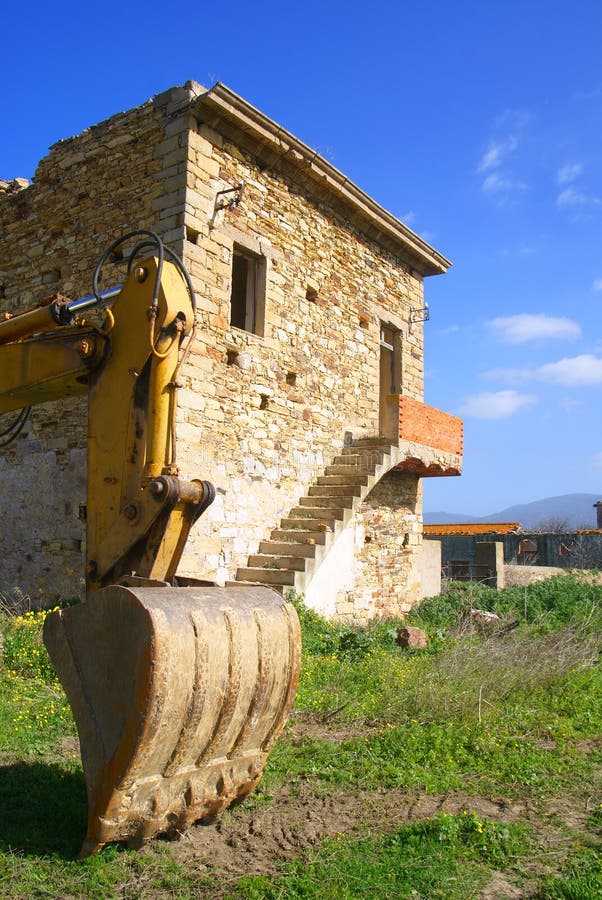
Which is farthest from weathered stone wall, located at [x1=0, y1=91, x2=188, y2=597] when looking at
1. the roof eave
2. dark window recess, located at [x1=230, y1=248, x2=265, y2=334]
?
dark window recess, located at [x1=230, y1=248, x2=265, y2=334]

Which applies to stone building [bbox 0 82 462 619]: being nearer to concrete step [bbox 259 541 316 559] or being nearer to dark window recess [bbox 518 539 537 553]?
concrete step [bbox 259 541 316 559]

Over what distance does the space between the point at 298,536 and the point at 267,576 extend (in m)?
0.82

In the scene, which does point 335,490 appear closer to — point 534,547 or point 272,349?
point 272,349

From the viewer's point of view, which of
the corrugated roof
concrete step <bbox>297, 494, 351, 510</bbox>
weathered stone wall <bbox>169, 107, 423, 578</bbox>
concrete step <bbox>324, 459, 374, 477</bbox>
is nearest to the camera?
weathered stone wall <bbox>169, 107, 423, 578</bbox>

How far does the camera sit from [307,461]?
35.4 ft

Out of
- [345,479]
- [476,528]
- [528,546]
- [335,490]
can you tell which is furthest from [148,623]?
Answer: [476,528]

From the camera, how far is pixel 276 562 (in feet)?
30.5

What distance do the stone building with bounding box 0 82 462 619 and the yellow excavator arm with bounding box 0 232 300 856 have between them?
4385 millimetres

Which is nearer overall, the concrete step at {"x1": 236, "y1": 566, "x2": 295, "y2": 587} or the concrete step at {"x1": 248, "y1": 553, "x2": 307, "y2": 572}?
the concrete step at {"x1": 236, "y1": 566, "x2": 295, "y2": 587}

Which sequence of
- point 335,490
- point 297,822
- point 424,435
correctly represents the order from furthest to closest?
point 424,435 < point 335,490 < point 297,822

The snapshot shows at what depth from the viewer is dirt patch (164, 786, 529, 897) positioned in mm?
3674

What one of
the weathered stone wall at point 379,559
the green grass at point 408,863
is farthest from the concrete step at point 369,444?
the green grass at point 408,863

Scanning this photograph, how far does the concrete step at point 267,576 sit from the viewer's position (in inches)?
350

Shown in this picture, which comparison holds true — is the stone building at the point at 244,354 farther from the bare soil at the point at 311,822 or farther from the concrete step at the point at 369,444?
the bare soil at the point at 311,822
